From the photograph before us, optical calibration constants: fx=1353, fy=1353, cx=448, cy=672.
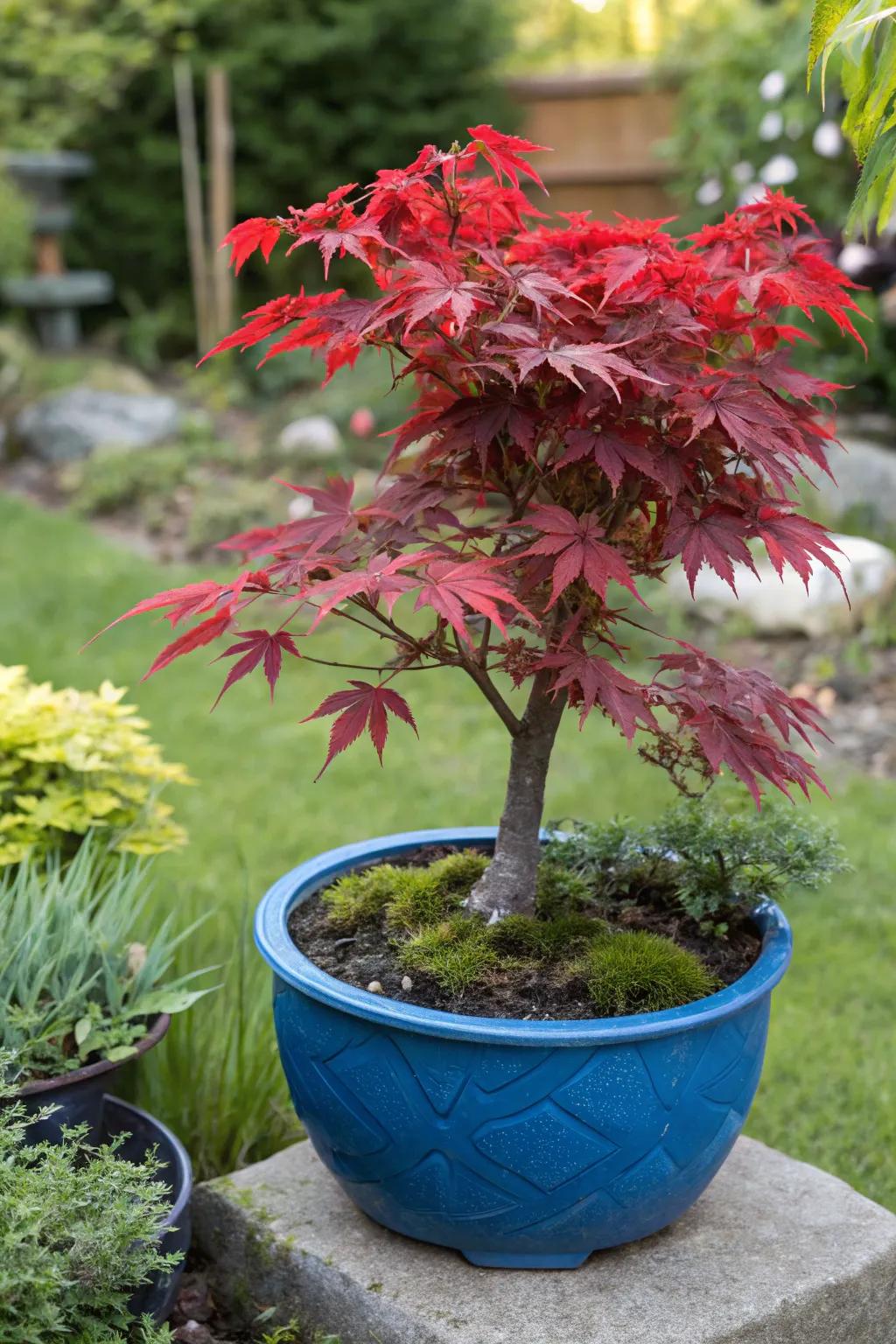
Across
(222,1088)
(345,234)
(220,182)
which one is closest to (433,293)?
(345,234)

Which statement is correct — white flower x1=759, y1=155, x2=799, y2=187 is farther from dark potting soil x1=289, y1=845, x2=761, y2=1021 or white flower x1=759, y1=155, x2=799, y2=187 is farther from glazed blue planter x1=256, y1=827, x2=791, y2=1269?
glazed blue planter x1=256, y1=827, x2=791, y2=1269

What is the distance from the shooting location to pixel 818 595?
4.75 metres

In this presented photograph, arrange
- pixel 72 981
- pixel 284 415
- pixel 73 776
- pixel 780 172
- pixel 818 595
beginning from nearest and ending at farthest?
pixel 72 981, pixel 73 776, pixel 818 595, pixel 780 172, pixel 284 415

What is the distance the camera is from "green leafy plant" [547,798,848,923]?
1.97 metres

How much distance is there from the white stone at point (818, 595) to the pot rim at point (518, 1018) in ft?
9.45

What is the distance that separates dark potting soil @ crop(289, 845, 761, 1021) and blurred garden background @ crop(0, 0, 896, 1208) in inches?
13.4

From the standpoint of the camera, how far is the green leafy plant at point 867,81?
5.02 feet

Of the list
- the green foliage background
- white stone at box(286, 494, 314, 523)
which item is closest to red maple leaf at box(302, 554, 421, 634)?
white stone at box(286, 494, 314, 523)

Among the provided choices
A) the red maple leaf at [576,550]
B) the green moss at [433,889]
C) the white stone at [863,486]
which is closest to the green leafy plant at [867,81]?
the red maple leaf at [576,550]

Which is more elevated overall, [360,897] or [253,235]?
[253,235]

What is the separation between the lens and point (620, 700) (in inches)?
65.6

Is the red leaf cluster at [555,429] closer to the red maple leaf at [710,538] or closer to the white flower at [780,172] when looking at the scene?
the red maple leaf at [710,538]

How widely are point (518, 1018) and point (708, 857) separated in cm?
43

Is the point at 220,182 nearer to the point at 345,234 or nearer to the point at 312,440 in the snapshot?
the point at 312,440
